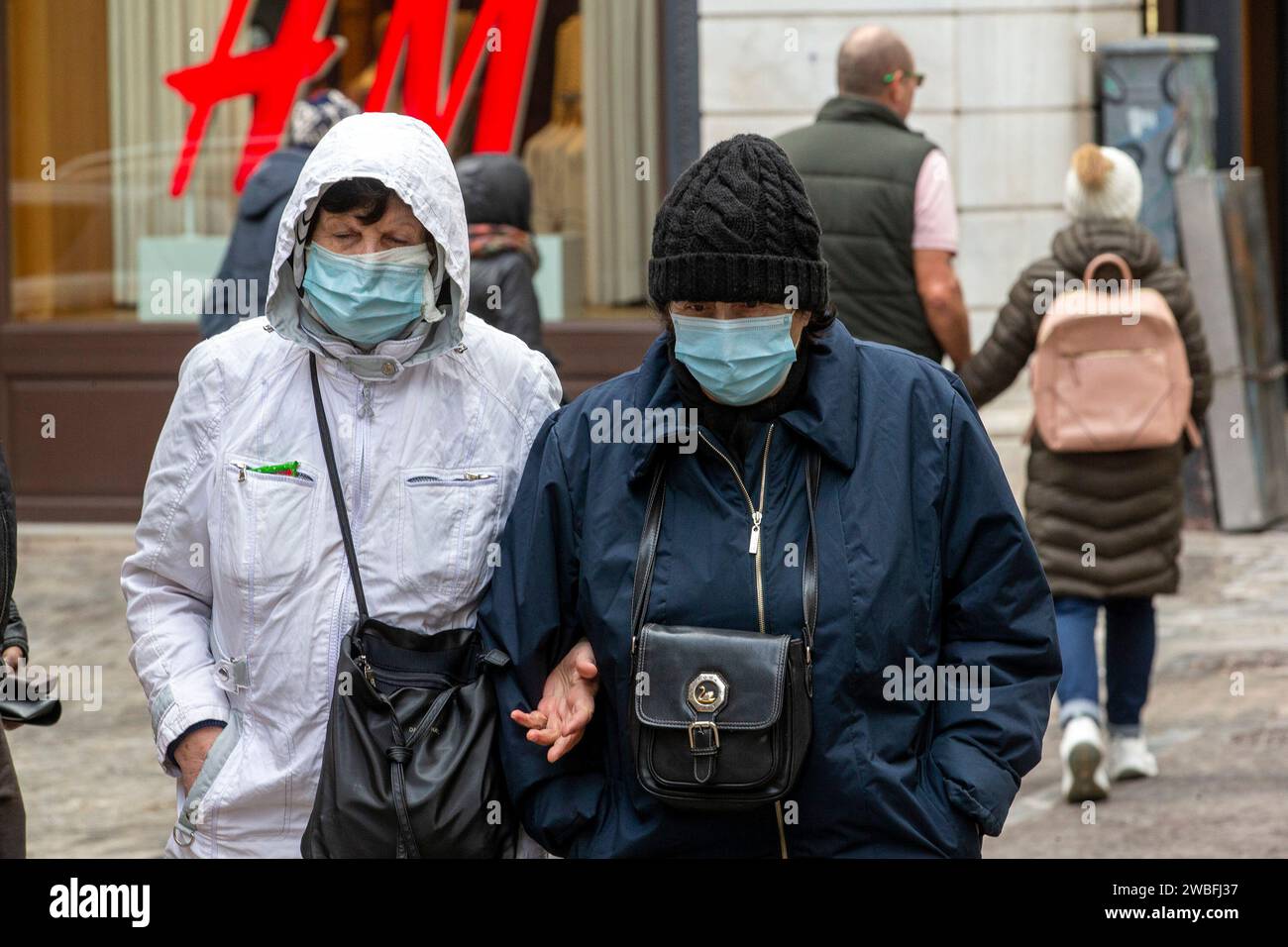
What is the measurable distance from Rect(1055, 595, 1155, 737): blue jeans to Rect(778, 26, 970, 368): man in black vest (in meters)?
0.94

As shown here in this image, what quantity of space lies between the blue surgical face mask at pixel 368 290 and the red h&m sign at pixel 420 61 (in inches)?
276

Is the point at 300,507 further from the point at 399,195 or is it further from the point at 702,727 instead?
the point at 702,727

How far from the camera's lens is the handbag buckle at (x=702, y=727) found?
2.72 metres

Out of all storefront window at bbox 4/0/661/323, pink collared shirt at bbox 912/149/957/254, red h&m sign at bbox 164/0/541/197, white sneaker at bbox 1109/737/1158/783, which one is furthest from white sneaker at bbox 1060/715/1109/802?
red h&m sign at bbox 164/0/541/197

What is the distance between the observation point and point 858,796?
9.05ft

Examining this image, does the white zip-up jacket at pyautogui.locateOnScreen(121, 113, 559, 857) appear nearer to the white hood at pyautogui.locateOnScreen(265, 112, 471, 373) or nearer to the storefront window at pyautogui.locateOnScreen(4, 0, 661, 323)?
the white hood at pyautogui.locateOnScreen(265, 112, 471, 373)

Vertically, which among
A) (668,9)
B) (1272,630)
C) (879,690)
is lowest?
(1272,630)

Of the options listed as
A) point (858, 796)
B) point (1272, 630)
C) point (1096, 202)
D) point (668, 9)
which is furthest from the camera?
point (668, 9)

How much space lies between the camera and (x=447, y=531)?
307cm

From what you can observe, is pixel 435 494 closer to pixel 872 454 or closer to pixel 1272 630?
pixel 872 454

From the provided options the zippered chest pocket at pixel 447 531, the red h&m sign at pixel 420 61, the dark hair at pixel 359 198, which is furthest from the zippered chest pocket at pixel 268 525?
the red h&m sign at pixel 420 61

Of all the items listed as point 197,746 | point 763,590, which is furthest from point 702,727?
point 197,746

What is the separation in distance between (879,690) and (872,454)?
354 mm
